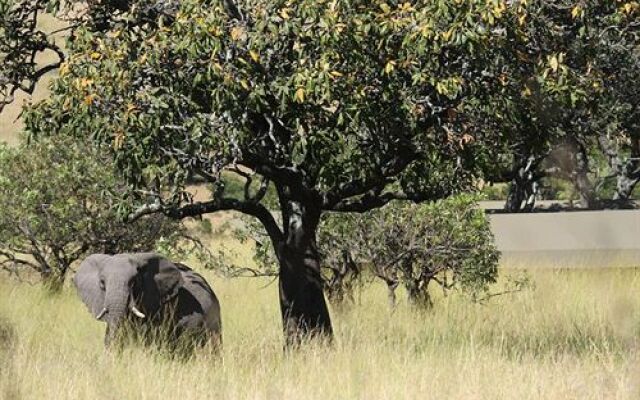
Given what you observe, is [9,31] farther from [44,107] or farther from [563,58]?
[563,58]

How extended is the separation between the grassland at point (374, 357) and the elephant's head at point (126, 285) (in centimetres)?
46

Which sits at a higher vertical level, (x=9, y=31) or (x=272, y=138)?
(x=9, y=31)

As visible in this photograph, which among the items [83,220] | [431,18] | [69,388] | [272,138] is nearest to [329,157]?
[272,138]

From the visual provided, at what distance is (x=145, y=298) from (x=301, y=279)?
1.69 metres

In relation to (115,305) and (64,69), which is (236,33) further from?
(115,305)

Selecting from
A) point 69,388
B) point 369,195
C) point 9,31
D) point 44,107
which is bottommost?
point 69,388

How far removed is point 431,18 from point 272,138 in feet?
7.10

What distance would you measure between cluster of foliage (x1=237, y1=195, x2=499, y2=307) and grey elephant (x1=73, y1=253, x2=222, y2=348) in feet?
12.0

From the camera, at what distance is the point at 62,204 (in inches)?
749

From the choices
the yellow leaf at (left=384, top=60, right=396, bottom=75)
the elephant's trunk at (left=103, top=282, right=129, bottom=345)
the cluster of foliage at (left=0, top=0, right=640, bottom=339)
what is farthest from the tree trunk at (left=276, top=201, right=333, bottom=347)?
the yellow leaf at (left=384, top=60, right=396, bottom=75)

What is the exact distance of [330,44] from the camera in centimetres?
959

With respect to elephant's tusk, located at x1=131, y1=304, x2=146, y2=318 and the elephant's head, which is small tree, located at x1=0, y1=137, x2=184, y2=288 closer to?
the elephant's head

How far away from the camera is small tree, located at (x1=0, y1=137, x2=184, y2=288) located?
18938 mm

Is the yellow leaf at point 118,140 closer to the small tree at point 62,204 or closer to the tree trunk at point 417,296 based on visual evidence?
the tree trunk at point 417,296
